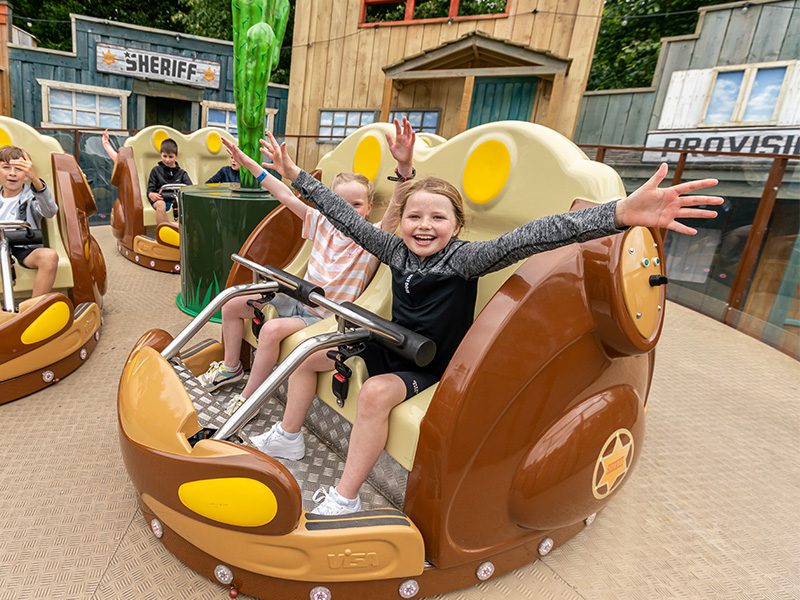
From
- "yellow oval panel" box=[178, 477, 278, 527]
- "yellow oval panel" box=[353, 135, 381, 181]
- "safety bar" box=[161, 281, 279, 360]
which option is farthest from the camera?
"yellow oval panel" box=[353, 135, 381, 181]

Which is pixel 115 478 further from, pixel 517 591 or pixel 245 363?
pixel 517 591

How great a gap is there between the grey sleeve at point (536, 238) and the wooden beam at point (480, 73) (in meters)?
5.02

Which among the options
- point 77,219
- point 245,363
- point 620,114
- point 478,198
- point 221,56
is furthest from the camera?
point 221,56

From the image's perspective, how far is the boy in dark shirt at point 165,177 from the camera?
4.25 m

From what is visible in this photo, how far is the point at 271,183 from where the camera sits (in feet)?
5.99

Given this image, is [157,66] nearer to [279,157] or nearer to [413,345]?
[279,157]

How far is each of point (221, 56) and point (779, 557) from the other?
920 centimetres

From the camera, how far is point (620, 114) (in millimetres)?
5844

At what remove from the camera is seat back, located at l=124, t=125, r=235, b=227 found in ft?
15.0

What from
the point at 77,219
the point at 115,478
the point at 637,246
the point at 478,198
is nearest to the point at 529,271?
the point at 637,246

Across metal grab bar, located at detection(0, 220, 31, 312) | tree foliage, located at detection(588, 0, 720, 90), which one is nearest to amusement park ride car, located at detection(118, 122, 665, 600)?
metal grab bar, located at detection(0, 220, 31, 312)

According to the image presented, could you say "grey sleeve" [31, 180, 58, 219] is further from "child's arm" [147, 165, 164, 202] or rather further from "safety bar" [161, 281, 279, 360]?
"child's arm" [147, 165, 164, 202]

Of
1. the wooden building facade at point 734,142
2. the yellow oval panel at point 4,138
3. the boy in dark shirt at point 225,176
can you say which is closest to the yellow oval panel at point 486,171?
the yellow oval panel at point 4,138

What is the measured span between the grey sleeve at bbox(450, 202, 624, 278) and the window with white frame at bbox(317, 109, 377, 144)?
6.08 m
